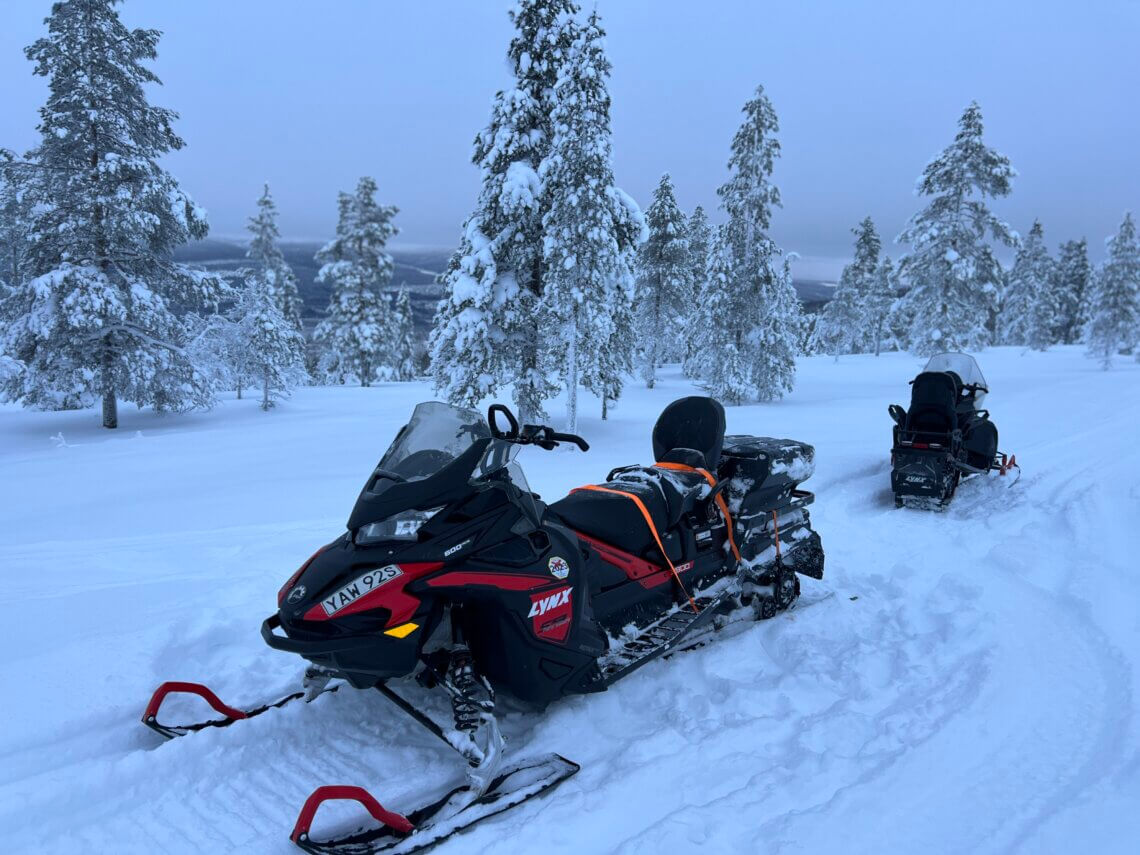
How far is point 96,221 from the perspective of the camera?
1628cm

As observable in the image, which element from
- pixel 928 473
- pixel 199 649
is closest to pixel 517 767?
pixel 199 649

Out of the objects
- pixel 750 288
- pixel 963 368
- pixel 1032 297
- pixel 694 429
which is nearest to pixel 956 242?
pixel 750 288

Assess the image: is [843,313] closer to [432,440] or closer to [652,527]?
[652,527]

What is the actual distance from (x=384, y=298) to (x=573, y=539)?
115ft

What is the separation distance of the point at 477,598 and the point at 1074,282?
225 ft

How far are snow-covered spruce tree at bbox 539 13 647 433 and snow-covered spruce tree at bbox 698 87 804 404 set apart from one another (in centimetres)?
1033

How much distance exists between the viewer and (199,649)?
3875 mm

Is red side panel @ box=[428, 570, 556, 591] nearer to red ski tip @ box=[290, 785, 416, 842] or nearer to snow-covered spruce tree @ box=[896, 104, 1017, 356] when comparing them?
red ski tip @ box=[290, 785, 416, 842]

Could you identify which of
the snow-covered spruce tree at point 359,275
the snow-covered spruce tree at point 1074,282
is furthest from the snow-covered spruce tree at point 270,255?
the snow-covered spruce tree at point 1074,282

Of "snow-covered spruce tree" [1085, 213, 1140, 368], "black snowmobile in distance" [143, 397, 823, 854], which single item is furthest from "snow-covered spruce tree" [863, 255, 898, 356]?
"black snowmobile in distance" [143, 397, 823, 854]

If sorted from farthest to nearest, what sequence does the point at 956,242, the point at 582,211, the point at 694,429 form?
the point at 956,242
the point at 582,211
the point at 694,429

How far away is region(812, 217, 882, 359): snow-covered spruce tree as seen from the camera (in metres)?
48.8

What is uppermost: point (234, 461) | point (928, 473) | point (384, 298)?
point (384, 298)

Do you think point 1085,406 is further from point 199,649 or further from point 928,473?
point 199,649
